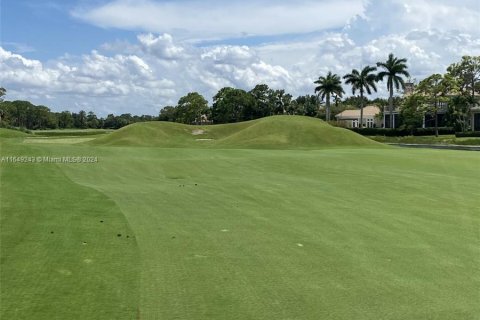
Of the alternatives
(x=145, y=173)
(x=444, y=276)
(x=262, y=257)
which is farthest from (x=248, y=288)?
(x=145, y=173)

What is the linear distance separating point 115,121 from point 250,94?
7654 centimetres

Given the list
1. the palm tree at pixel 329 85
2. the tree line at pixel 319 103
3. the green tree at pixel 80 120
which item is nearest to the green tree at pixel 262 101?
the tree line at pixel 319 103

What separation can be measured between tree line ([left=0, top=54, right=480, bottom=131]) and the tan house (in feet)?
10.0

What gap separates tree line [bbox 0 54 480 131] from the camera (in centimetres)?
8712

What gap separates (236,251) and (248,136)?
57631 mm

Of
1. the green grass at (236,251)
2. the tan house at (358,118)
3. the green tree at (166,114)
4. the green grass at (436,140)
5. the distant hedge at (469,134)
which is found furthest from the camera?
the green tree at (166,114)

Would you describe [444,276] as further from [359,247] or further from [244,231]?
[244,231]

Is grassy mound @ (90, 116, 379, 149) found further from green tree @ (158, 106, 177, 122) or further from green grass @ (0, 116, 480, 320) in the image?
green tree @ (158, 106, 177, 122)

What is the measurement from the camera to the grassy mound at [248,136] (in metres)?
59.8

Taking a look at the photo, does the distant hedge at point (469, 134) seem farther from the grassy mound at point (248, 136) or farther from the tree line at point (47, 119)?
the tree line at point (47, 119)

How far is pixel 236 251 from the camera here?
315 inches

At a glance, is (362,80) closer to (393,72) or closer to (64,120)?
(393,72)

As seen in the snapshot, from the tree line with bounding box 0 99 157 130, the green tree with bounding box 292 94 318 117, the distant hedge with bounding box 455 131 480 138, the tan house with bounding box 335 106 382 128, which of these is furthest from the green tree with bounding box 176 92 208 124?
the distant hedge with bounding box 455 131 480 138

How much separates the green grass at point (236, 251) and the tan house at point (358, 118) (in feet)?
405
